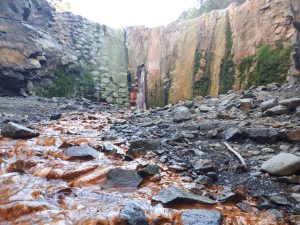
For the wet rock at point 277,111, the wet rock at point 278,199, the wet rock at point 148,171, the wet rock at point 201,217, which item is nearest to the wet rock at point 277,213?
the wet rock at point 278,199

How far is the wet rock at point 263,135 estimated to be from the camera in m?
3.40

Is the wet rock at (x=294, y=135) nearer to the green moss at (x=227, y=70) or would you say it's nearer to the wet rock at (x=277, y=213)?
the wet rock at (x=277, y=213)

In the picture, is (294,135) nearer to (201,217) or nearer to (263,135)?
(263,135)

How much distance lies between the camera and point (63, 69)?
1134 centimetres

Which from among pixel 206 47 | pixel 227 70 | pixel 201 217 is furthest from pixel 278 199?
pixel 206 47

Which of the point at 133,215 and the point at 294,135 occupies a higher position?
the point at 294,135

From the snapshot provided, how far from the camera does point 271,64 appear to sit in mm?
8242

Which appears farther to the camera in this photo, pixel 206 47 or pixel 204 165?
pixel 206 47

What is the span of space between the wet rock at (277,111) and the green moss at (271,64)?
396 cm

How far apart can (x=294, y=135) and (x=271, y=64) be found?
5.61 metres

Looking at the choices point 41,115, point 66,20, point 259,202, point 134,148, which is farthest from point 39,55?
point 259,202

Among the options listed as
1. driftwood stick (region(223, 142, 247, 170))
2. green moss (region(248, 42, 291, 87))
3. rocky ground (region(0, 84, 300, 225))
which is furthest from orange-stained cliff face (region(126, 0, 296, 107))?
driftwood stick (region(223, 142, 247, 170))

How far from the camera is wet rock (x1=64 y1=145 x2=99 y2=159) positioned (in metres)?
3.30

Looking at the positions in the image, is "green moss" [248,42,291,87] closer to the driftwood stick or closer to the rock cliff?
the rock cliff
